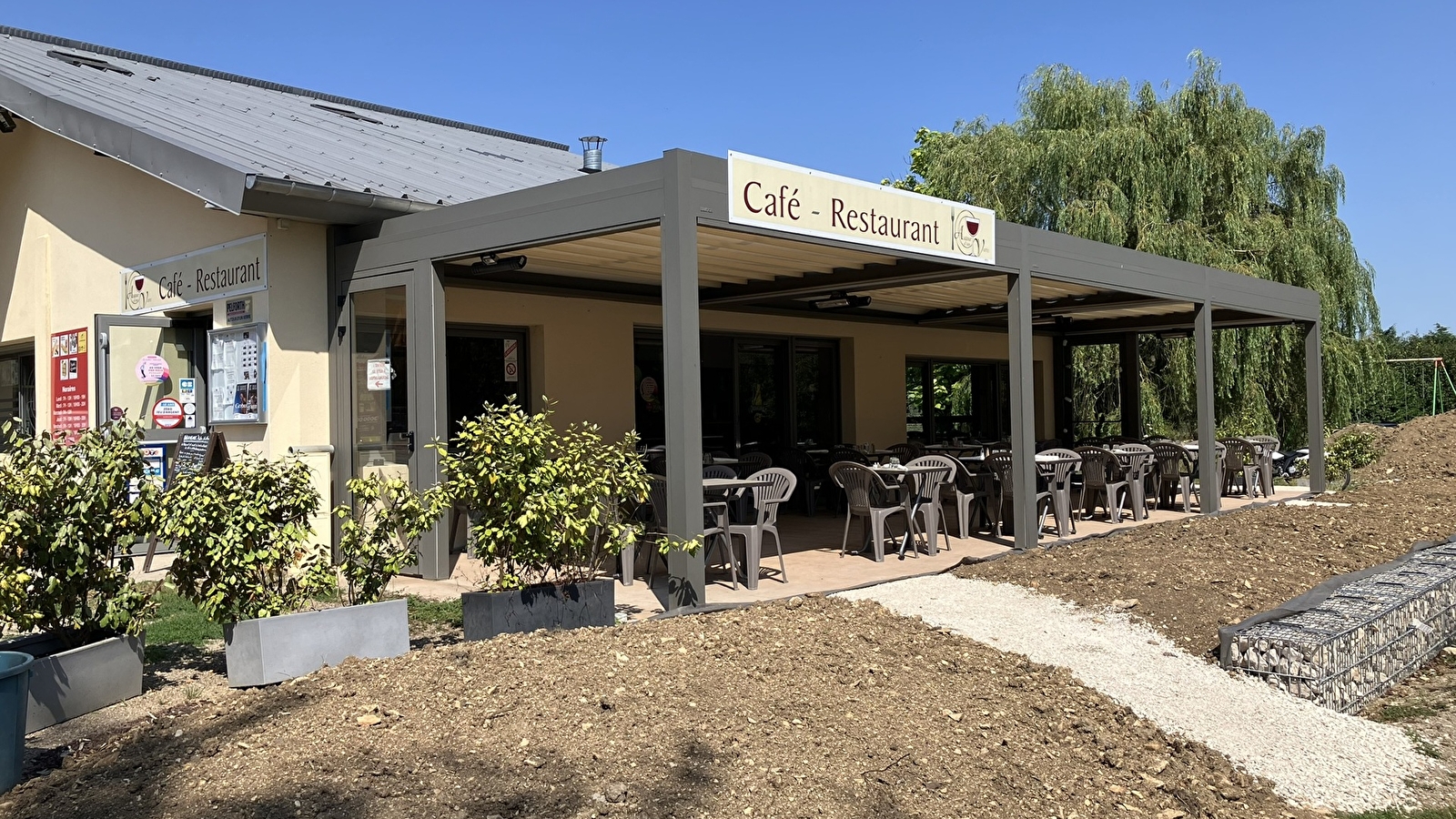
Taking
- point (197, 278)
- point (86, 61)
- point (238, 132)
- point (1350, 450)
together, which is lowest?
point (1350, 450)

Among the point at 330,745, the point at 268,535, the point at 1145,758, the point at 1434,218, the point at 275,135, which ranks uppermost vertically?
the point at 1434,218

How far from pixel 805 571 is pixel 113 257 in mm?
6963

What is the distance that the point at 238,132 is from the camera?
30.5 feet

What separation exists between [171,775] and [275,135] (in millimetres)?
7360

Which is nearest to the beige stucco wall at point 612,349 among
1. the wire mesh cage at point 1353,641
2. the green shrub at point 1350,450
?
the wire mesh cage at point 1353,641

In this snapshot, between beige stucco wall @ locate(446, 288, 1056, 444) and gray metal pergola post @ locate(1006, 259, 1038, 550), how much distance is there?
4.37m

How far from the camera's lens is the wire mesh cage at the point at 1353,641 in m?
5.27

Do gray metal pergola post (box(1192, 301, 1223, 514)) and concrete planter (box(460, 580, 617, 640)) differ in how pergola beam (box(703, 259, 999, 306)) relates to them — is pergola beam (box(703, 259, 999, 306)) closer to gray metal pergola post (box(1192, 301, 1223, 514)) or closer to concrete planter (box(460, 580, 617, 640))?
gray metal pergola post (box(1192, 301, 1223, 514))

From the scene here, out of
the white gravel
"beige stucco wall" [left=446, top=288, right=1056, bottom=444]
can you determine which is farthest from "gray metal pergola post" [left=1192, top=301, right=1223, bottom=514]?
the white gravel

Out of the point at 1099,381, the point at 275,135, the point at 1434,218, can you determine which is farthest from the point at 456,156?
the point at 1434,218

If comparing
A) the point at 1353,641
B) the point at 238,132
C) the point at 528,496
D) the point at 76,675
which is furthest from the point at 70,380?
the point at 1353,641

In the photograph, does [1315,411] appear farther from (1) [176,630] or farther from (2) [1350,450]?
(1) [176,630]

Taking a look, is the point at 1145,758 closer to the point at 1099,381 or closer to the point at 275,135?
the point at 275,135

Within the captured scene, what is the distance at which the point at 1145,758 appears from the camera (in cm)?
421
